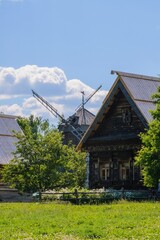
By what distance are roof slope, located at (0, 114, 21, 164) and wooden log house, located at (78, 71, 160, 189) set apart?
6.59 metres

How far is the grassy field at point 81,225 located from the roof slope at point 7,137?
22.3 meters

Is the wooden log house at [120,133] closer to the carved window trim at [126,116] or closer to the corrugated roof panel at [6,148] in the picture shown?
the carved window trim at [126,116]

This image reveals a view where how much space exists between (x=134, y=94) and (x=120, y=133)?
3394mm

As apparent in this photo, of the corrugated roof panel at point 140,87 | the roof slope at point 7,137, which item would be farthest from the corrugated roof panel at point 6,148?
the corrugated roof panel at point 140,87

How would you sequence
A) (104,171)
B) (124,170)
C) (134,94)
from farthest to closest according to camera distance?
(104,171) → (124,170) → (134,94)

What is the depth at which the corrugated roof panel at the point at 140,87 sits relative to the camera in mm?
39969

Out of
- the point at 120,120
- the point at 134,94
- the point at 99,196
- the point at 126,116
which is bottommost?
the point at 99,196

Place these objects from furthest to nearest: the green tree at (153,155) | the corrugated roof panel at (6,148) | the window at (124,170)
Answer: the corrugated roof panel at (6,148) < the window at (124,170) < the green tree at (153,155)

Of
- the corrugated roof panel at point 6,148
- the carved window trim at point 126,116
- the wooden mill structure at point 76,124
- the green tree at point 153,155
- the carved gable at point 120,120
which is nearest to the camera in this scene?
the green tree at point 153,155

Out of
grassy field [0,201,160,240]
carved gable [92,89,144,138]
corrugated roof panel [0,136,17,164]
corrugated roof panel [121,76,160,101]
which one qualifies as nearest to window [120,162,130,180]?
carved gable [92,89,144,138]

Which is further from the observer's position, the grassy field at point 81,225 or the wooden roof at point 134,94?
the wooden roof at point 134,94

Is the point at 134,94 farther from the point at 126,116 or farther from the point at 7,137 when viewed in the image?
the point at 7,137

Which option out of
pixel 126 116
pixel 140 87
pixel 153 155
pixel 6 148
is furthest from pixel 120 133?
pixel 6 148

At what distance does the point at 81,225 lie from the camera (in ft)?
62.2
